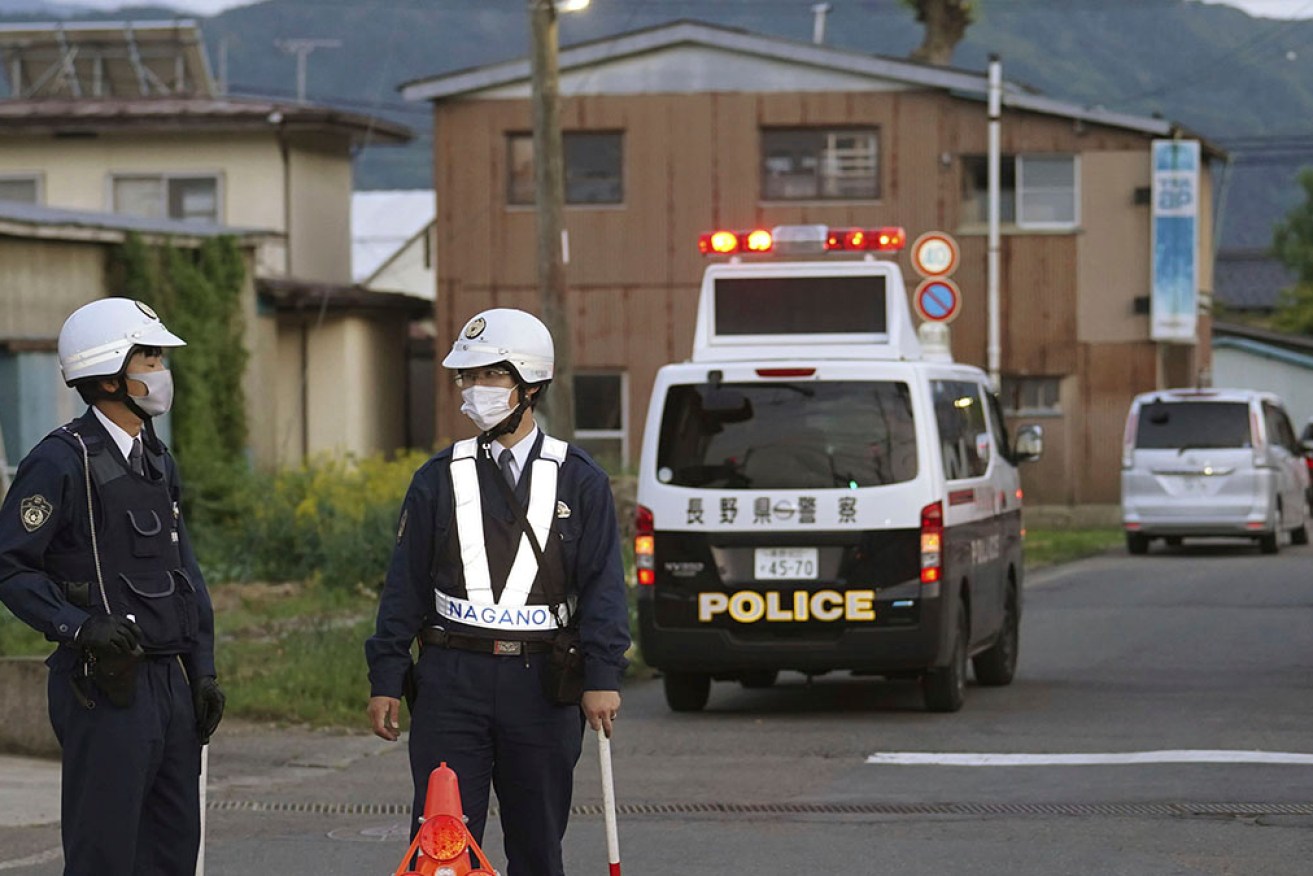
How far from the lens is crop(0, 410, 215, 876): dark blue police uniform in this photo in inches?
234

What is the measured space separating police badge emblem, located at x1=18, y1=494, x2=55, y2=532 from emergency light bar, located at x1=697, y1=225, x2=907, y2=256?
28.7 feet

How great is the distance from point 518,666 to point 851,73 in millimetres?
29807

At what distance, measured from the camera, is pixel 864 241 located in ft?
47.5

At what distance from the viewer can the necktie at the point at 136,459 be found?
243 inches

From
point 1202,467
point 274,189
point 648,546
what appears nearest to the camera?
point 648,546

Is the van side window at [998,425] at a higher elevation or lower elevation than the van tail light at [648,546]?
higher

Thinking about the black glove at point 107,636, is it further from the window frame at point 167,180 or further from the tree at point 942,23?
the tree at point 942,23

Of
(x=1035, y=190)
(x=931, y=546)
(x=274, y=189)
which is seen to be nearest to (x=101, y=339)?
(x=931, y=546)

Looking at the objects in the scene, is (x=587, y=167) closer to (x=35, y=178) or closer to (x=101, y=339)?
(x=35, y=178)

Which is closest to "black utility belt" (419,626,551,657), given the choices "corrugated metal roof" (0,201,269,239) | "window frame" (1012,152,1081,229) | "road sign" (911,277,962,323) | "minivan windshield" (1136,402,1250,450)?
"road sign" (911,277,962,323)

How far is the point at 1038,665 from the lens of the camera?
16141mm

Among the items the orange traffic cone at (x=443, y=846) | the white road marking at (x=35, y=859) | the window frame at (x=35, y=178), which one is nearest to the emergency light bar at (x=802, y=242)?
the white road marking at (x=35, y=859)

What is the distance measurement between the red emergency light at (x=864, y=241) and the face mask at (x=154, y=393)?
8.63 m

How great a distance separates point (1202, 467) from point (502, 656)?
23.0 metres
